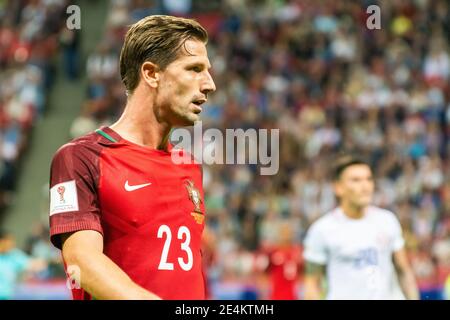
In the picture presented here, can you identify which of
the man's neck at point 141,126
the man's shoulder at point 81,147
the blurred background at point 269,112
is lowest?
the man's shoulder at point 81,147

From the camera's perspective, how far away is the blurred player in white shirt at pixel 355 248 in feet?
23.2

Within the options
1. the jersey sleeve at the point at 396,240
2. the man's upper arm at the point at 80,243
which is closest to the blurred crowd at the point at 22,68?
the jersey sleeve at the point at 396,240

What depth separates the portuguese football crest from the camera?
367cm

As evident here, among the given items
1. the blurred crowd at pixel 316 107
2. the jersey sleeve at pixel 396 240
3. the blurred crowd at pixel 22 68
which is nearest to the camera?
the jersey sleeve at pixel 396 240

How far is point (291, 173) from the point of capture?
15.0 m

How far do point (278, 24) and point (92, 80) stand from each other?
12.1ft

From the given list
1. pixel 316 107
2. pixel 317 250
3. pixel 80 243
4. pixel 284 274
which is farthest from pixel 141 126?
pixel 316 107

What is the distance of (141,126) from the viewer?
12.1 feet

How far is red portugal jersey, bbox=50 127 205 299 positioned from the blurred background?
7637 mm

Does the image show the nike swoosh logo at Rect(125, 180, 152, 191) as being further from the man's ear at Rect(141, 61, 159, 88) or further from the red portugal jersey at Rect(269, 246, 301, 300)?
the red portugal jersey at Rect(269, 246, 301, 300)

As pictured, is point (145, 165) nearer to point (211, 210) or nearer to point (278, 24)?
point (211, 210)

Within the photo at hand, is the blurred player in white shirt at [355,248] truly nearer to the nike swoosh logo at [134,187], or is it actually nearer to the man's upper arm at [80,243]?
the nike swoosh logo at [134,187]

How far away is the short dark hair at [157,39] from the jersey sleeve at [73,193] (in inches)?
16.8

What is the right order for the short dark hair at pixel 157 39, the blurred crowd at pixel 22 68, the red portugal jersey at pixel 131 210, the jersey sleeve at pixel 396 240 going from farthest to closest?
the blurred crowd at pixel 22 68 < the jersey sleeve at pixel 396 240 < the short dark hair at pixel 157 39 < the red portugal jersey at pixel 131 210
